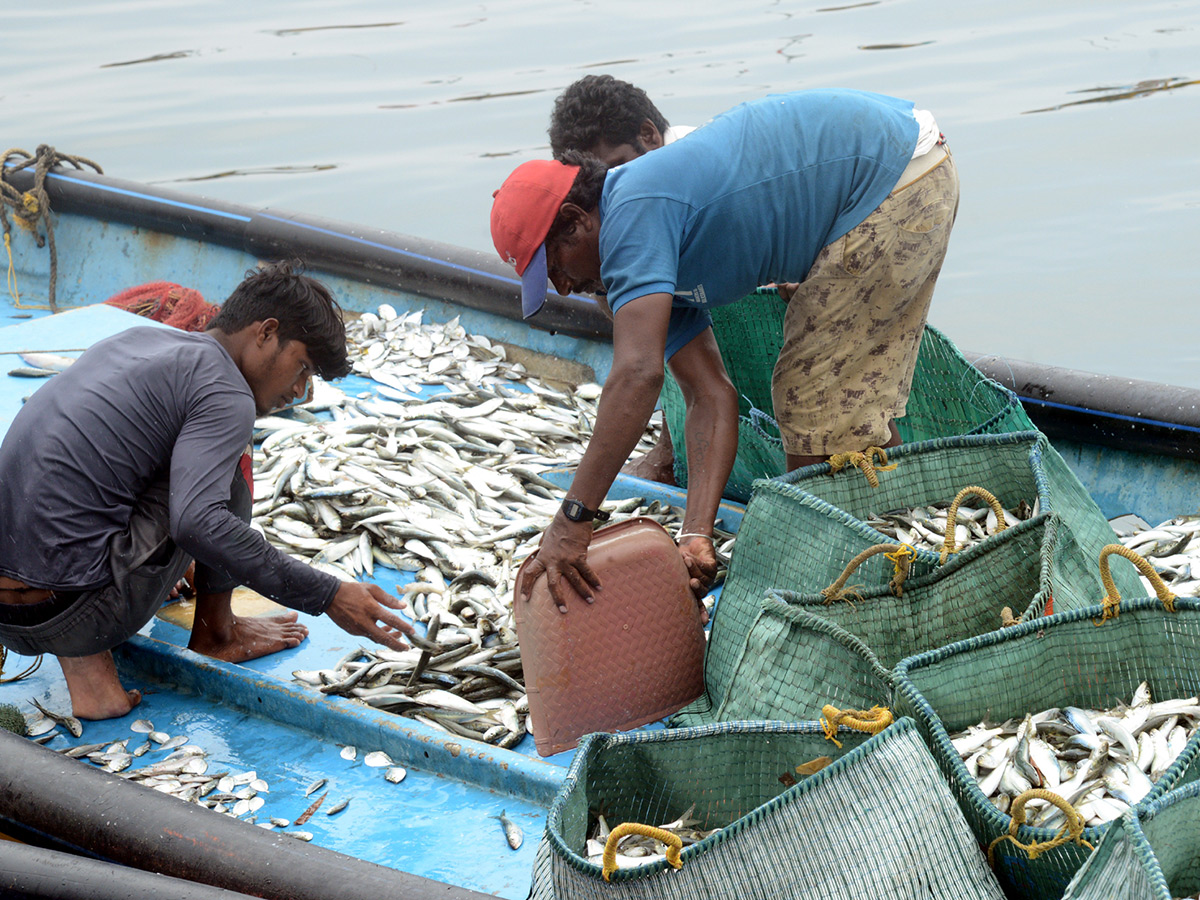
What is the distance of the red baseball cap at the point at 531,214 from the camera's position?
9.36ft

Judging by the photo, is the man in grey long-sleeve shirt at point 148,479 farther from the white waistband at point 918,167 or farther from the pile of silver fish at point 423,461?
the white waistband at point 918,167

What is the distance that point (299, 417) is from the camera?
509 centimetres

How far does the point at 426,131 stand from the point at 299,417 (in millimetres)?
9211

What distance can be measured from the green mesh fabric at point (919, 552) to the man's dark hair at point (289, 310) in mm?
1234

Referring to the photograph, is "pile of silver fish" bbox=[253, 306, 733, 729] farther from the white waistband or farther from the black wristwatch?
the white waistband

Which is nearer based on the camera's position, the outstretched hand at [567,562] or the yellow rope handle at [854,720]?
the yellow rope handle at [854,720]

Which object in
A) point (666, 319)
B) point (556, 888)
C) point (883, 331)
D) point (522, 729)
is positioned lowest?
point (522, 729)

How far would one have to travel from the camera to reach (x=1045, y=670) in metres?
2.42

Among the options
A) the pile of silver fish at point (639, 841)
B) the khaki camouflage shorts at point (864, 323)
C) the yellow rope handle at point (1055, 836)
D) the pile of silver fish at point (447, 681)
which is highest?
the khaki camouflage shorts at point (864, 323)

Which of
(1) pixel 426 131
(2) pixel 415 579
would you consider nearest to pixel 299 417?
(2) pixel 415 579

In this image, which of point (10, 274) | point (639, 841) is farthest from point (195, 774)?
point (10, 274)

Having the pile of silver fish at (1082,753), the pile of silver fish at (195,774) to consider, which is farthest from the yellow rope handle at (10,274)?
the pile of silver fish at (1082,753)

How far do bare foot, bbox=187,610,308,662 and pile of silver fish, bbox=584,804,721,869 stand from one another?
1.56 metres

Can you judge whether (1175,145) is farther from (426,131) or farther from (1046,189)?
(426,131)
